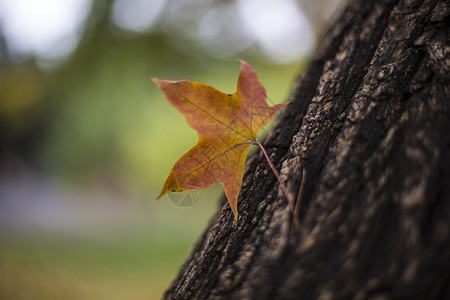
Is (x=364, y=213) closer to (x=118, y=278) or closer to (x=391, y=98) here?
(x=391, y=98)

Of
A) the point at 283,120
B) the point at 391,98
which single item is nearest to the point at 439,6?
the point at 391,98

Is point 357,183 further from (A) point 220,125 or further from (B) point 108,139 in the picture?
(B) point 108,139

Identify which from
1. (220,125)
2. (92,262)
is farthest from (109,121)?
(220,125)

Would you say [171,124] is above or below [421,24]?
above

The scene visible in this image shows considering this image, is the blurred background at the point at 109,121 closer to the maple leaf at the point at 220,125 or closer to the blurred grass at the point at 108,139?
the blurred grass at the point at 108,139

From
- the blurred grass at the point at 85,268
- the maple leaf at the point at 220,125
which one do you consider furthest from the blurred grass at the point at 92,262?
the maple leaf at the point at 220,125

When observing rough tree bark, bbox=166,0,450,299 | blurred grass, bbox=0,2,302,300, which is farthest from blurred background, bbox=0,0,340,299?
rough tree bark, bbox=166,0,450,299

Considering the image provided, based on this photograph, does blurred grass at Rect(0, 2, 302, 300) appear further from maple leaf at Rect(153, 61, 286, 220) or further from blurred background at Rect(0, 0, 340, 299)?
maple leaf at Rect(153, 61, 286, 220)
